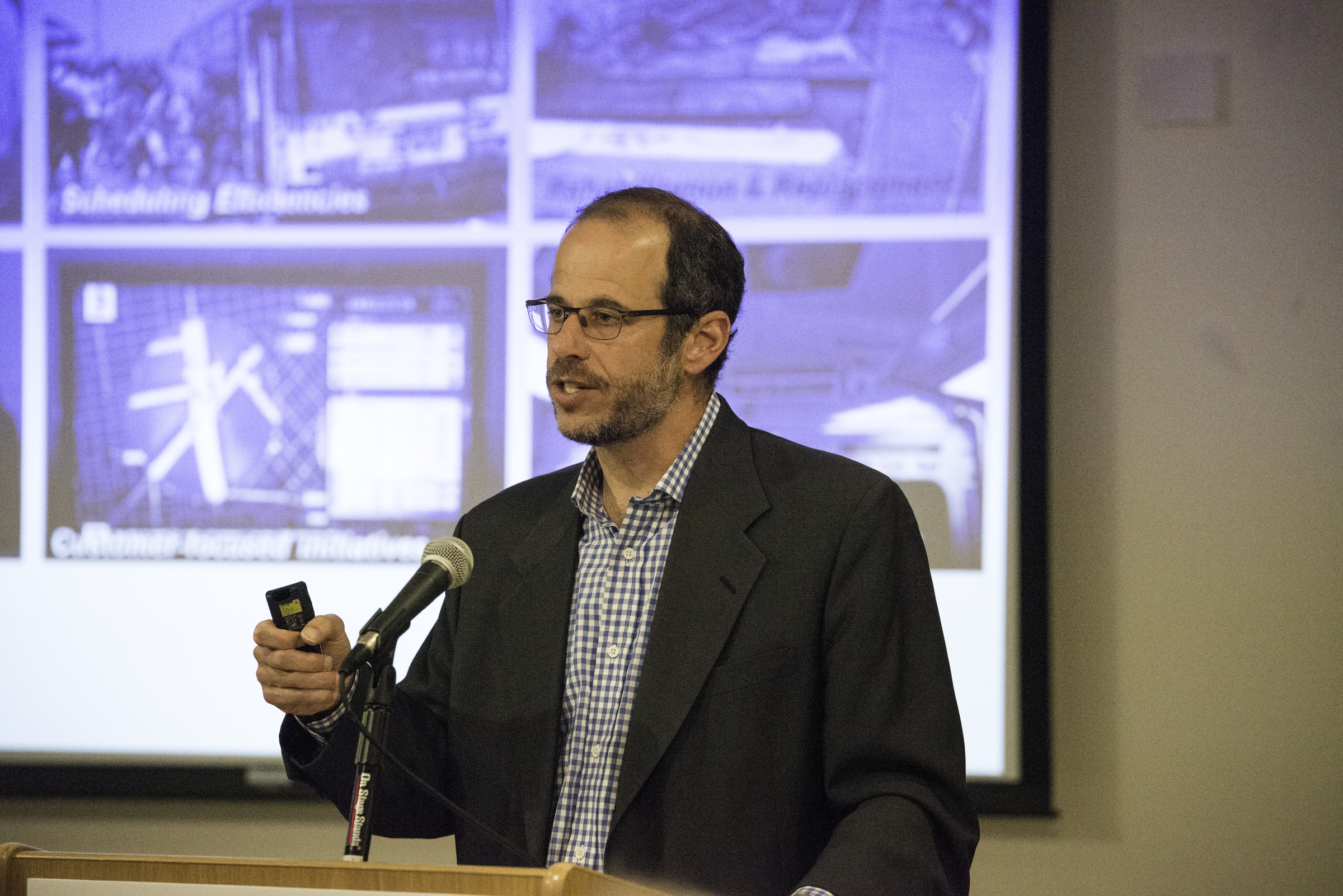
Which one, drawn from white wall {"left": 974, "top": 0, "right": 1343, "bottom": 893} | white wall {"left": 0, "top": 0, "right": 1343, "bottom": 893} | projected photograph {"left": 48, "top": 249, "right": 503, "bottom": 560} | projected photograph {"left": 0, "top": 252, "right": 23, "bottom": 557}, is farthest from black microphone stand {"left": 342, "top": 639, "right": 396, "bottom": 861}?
projected photograph {"left": 0, "top": 252, "right": 23, "bottom": 557}

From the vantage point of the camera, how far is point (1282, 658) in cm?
311

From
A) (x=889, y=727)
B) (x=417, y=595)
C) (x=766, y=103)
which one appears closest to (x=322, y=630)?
(x=417, y=595)

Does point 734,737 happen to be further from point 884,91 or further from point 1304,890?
point 1304,890

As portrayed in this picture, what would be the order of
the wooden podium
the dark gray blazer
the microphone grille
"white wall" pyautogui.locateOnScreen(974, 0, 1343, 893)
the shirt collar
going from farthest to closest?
"white wall" pyautogui.locateOnScreen(974, 0, 1343, 893), the shirt collar, the dark gray blazer, the microphone grille, the wooden podium

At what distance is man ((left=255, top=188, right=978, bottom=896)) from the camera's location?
1499mm

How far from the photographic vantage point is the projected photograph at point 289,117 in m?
3.22

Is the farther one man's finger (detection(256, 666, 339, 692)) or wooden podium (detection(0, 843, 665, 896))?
man's finger (detection(256, 666, 339, 692))

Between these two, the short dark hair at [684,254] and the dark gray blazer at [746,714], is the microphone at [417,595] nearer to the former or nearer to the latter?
the dark gray blazer at [746,714]

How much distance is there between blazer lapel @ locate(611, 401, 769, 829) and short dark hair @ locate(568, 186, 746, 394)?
0.20 meters

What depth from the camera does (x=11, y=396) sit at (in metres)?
3.26

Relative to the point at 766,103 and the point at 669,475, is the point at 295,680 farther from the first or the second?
the point at 766,103

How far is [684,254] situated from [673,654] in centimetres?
62

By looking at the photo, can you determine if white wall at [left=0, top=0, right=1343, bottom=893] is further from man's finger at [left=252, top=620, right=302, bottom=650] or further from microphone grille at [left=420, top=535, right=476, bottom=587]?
microphone grille at [left=420, top=535, right=476, bottom=587]

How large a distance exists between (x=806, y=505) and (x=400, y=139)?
2082 millimetres
